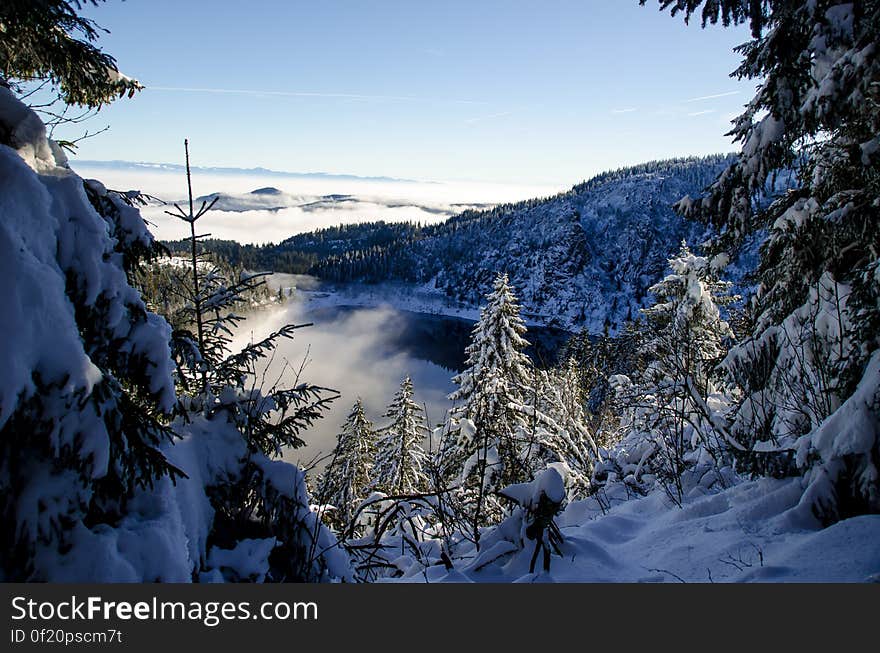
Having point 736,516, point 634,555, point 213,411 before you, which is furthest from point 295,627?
point 736,516

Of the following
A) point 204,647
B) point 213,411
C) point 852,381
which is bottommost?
point 204,647

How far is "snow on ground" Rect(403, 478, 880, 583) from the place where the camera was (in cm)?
252

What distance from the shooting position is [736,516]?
3.47 metres

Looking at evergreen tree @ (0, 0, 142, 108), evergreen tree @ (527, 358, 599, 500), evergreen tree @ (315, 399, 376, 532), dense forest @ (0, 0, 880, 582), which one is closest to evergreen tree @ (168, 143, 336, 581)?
dense forest @ (0, 0, 880, 582)

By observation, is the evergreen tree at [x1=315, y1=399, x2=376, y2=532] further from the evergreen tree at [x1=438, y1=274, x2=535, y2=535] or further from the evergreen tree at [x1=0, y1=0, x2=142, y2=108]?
the evergreen tree at [x1=0, y1=0, x2=142, y2=108]

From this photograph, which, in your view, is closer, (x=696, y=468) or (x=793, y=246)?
(x=793, y=246)

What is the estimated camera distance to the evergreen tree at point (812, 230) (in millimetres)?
3287

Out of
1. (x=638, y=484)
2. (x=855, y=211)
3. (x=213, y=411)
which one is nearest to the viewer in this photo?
(x=213, y=411)

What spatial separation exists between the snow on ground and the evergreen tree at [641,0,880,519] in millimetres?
318

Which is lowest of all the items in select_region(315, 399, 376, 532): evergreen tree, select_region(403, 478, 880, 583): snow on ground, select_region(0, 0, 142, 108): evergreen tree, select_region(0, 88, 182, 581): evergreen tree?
select_region(315, 399, 376, 532): evergreen tree

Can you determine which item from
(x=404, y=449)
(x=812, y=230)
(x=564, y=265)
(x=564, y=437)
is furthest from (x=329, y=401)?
(x=564, y=265)

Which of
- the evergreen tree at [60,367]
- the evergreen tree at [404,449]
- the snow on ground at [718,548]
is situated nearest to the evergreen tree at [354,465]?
the evergreen tree at [404,449]

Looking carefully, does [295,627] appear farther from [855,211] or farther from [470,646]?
[855,211]

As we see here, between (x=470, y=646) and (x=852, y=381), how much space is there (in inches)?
148
